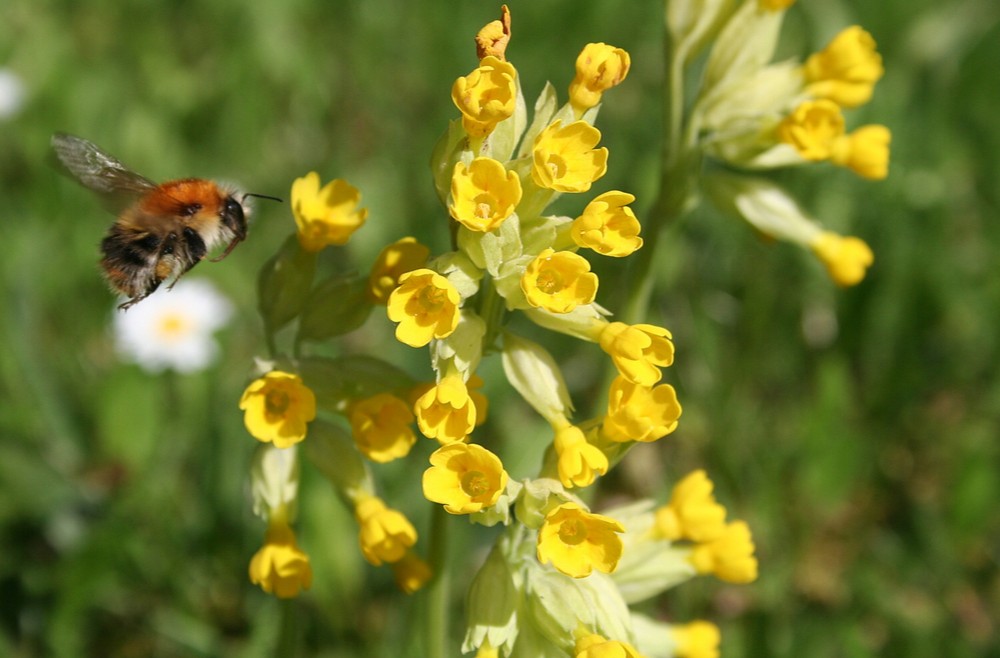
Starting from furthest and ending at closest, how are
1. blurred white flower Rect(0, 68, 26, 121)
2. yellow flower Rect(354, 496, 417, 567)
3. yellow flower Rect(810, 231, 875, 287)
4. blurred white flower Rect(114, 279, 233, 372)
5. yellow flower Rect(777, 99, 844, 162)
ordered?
blurred white flower Rect(0, 68, 26, 121) < blurred white flower Rect(114, 279, 233, 372) < yellow flower Rect(810, 231, 875, 287) < yellow flower Rect(777, 99, 844, 162) < yellow flower Rect(354, 496, 417, 567)

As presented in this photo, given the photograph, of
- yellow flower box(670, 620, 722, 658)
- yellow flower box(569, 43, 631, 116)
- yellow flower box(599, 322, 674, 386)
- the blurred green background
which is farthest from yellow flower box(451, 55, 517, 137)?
yellow flower box(670, 620, 722, 658)

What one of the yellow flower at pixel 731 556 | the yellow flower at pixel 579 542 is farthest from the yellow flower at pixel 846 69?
the yellow flower at pixel 579 542

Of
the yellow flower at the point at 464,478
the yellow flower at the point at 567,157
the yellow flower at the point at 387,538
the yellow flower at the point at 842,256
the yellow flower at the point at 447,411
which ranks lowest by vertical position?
the yellow flower at the point at 387,538

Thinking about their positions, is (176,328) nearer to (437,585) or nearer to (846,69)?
(437,585)

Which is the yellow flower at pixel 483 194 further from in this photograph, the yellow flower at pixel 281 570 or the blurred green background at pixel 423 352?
the blurred green background at pixel 423 352

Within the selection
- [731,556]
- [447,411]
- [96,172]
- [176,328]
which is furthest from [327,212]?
[176,328]

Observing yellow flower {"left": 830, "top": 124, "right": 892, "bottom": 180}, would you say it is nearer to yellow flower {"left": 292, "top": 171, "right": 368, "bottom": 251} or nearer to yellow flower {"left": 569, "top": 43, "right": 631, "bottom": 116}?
yellow flower {"left": 569, "top": 43, "right": 631, "bottom": 116}

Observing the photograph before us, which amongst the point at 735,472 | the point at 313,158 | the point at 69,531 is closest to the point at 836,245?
the point at 735,472

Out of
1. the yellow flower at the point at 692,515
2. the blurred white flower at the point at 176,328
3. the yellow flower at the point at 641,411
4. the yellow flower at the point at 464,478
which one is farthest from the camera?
the blurred white flower at the point at 176,328
